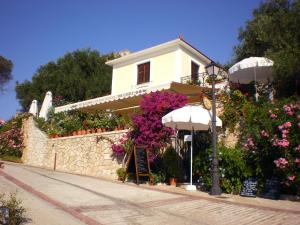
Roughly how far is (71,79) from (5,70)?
8.04m

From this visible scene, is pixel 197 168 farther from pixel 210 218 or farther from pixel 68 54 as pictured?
pixel 68 54

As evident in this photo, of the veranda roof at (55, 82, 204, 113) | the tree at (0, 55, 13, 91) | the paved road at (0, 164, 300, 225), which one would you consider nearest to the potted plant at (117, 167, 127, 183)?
the paved road at (0, 164, 300, 225)

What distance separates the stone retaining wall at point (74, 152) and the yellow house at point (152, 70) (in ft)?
8.60

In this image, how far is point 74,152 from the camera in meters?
19.9

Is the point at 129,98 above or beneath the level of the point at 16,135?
above

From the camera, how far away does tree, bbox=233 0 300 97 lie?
41.6 feet

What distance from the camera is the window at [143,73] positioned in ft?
87.0

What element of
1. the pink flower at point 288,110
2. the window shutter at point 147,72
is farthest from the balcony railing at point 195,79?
the pink flower at point 288,110

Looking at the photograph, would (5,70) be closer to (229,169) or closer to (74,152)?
(74,152)

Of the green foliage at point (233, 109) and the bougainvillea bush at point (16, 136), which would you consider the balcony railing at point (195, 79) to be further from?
the bougainvillea bush at point (16, 136)

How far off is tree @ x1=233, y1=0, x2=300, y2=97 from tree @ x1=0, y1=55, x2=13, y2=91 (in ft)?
77.8

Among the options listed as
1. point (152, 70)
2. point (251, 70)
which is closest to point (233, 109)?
point (251, 70)

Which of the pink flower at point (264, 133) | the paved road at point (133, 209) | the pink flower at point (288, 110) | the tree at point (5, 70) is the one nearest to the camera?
the paved road at point (133, 209)

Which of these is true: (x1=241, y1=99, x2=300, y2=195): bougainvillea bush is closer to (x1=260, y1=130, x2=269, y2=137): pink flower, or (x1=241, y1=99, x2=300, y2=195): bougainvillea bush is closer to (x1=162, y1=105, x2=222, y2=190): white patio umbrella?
(x1=260, y1=130, x2=269, y2=137): pink flower
